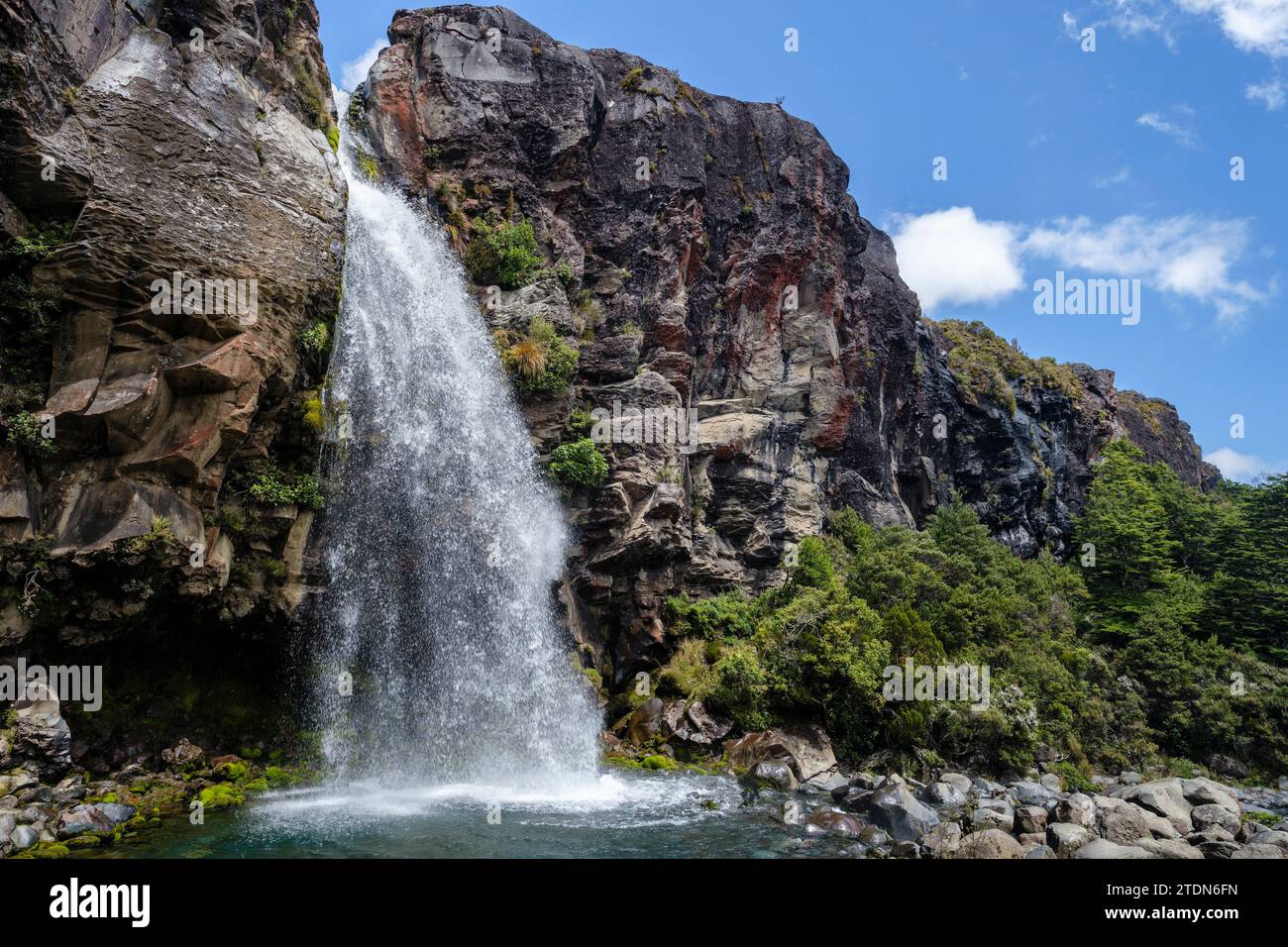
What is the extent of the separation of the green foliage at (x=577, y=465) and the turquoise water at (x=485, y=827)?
1005 cm

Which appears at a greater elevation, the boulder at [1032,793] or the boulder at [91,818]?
the boulder at [91,818]

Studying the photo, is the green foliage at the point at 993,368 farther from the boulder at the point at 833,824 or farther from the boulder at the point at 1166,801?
the boulder at the point at 833,824

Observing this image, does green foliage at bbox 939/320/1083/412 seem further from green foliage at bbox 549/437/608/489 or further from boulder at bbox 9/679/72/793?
boulder at bbox 9/679/72/793

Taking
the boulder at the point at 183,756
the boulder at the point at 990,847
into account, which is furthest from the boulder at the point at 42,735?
the boulder at the point at 990,847

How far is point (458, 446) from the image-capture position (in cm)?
2062

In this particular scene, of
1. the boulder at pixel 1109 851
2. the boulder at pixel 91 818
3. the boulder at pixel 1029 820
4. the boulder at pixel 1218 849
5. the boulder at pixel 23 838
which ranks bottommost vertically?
the boulder at pixel 1029 820

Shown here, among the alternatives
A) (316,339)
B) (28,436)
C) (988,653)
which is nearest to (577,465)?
(316,339)

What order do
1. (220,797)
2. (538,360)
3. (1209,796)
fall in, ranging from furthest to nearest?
1. (538,360)
2. (1209,796)
3. (220,797)

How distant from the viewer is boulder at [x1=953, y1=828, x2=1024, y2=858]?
11258 mm

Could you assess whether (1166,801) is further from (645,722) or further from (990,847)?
(645,722)

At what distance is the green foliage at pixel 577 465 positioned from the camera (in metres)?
23.8

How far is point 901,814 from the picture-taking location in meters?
14.2

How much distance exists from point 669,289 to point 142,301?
2030cm

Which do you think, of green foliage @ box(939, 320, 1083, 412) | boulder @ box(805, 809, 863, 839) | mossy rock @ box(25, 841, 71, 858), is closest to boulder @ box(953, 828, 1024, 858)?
boulder @ box(805, 809, 863, 839)
